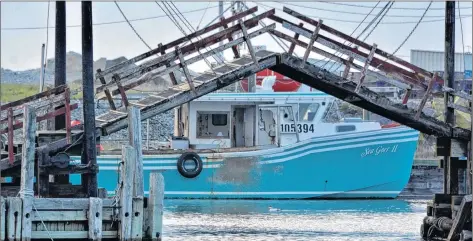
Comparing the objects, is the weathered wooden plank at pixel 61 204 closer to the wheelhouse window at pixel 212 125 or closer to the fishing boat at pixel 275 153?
the fishing boat at pixel 275 153

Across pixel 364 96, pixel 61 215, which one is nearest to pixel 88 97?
pixel 61 215

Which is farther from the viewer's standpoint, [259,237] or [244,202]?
[244,202]

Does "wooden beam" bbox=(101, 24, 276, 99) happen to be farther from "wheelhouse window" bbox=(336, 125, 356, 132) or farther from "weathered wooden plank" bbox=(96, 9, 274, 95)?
"wheelhouse window" bbox=(336, 125, 356, 132)

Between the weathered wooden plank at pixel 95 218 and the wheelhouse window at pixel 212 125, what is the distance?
72.7 ft

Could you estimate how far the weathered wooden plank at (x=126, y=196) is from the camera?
72.9ft

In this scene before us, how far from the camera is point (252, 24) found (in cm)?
2775

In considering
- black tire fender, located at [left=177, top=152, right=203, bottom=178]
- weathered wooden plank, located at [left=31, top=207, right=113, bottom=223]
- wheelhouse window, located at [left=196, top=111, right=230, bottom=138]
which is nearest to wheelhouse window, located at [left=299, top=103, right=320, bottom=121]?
wheelhouse window, located at [left=196, top=111, right=230, bottom=138]

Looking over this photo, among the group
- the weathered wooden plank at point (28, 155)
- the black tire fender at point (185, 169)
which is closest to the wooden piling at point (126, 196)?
the weathered wooden plank at point (28, 155)

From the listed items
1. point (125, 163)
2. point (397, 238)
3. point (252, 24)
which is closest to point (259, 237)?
point (397, 238)

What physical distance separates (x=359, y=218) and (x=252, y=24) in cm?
958

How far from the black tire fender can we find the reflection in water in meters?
1.16

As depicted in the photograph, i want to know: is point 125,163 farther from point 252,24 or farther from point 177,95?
point 252,24

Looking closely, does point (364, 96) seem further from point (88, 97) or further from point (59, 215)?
point (59, 215)

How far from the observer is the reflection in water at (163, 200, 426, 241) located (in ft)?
98.5
